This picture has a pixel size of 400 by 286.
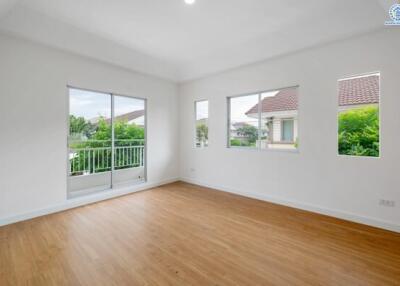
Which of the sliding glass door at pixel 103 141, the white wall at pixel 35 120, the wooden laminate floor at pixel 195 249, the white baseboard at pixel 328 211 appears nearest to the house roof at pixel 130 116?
the sliding glass door at pixel 103 141

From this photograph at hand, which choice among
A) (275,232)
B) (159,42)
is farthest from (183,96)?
(275,232)

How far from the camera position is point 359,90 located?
3.03m

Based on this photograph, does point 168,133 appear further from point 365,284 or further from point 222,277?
point 365,284

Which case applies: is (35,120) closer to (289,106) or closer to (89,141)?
(89,141)

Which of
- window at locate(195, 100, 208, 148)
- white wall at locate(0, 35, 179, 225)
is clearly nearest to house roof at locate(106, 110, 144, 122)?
white wall at locate(0, 35, 179, 225)

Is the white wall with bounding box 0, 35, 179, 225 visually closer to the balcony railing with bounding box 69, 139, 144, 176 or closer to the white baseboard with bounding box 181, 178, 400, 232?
the balcony railing with bounding box 69, 139, 144, 176

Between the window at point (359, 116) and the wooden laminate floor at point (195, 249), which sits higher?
the window at point (359, 116)

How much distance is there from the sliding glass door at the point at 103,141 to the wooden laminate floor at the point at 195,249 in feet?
3.44

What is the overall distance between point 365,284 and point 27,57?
517 centimetres

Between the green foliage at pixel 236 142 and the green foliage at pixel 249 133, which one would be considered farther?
the green foliage at pixel 236 142

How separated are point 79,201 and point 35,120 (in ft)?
5.31

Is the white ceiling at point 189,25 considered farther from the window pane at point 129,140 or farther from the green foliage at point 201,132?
the green foliage at point 201,132

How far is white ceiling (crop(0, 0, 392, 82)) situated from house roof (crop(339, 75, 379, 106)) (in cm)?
70

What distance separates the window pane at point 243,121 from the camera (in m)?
4.26
